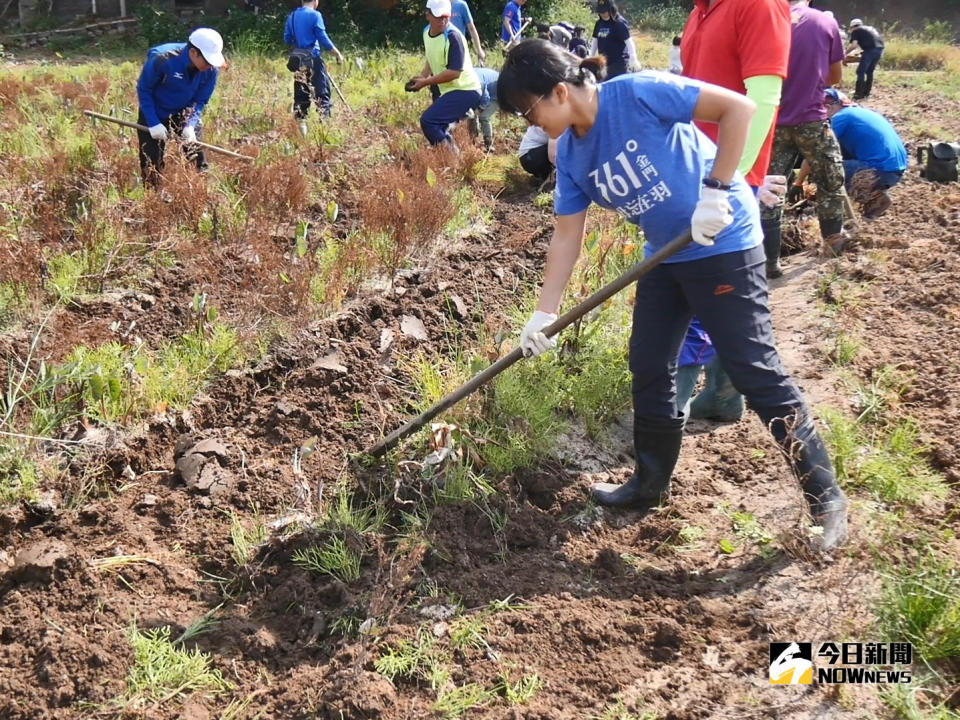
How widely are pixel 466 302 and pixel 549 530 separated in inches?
73.9

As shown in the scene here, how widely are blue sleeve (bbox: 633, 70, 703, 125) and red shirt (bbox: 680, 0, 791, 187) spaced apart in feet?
2.56

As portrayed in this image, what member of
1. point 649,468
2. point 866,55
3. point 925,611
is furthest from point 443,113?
point 866,55

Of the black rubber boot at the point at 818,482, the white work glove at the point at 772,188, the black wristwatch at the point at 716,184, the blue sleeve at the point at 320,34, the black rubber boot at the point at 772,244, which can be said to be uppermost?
the blue sleeve at the point at 320,34

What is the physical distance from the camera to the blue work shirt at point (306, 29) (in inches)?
346

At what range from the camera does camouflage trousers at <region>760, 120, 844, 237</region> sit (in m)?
4.90

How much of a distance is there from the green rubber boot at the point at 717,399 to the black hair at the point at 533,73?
1.66 metres

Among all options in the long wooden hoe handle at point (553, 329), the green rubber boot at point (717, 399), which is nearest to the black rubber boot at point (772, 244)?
the green rubber boot at point (717, 399)

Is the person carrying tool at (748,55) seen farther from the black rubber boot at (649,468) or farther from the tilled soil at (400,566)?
the tilled soil at (400,566)

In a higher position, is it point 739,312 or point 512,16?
point 512,16

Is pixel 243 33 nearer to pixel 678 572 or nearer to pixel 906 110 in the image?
pixel 906 110

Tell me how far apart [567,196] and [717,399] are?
1.45 m

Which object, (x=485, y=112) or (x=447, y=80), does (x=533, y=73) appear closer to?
(x=447, y=80)

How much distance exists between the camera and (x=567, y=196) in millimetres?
2715

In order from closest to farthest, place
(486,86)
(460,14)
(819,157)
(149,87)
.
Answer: (819,157)
(149,87)
(486,86)
(460,14)
